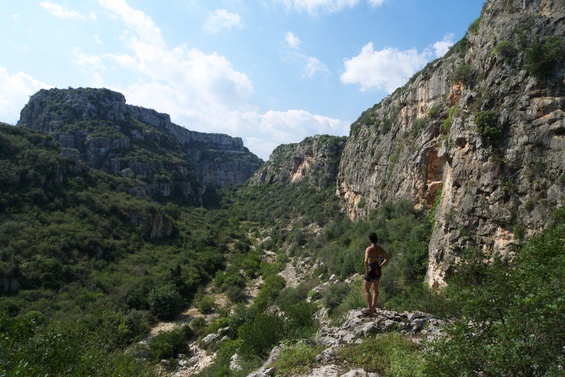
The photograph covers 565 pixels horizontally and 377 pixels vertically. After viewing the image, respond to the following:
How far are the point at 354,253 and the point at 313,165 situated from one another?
3866 cm

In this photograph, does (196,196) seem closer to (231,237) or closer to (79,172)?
(231,237)

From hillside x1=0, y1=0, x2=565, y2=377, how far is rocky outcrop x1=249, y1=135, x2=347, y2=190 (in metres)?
0.55

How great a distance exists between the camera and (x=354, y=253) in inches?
889

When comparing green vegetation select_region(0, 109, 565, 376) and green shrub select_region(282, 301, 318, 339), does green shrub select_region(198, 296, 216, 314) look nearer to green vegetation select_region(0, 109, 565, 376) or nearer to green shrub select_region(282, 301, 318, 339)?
green vegetation select_region(0, 109, 565, 376)

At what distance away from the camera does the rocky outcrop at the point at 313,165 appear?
5409cm

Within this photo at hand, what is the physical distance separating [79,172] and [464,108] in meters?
46.8

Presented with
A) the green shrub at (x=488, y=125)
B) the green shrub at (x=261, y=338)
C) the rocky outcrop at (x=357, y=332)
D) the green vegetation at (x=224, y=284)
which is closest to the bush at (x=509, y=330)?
the green vegetation at (x=224, y=284)

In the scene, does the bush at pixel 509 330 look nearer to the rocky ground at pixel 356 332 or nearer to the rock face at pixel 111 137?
the rocky ground at pixel 356 332

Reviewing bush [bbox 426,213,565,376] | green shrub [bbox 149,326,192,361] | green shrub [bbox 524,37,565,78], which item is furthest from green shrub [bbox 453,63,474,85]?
green shrub [bbox 149,326,192,361]

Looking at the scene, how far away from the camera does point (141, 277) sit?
29.6m

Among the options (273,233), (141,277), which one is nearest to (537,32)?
(141,277)

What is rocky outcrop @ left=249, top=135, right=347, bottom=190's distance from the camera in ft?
177

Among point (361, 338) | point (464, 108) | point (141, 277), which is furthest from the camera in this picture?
point (141, 277)

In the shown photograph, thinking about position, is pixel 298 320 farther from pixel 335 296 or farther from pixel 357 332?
pixel 357 332
